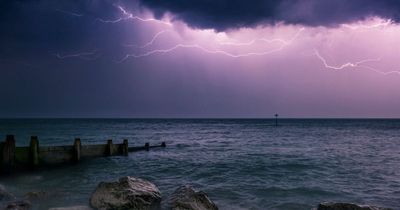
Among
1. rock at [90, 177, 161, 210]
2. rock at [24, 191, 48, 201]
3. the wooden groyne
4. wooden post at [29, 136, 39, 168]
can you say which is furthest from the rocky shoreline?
wooden post at [29, 136, 39, 168]

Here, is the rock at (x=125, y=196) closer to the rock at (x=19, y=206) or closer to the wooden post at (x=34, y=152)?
the rock at (x=19, y=206)

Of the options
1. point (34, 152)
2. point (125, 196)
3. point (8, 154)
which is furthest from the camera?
point (34, 152)

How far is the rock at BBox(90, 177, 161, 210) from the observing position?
1172cm

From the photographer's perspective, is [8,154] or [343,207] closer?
[343,207]

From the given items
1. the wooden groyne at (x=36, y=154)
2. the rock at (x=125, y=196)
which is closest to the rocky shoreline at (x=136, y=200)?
the rock at (x=125, y=196)

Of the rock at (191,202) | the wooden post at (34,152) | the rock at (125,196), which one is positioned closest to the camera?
the rock at (191,202)

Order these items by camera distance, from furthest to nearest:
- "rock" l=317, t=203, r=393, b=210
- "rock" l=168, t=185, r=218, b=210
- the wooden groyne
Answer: the wooden groyne < "rock" l=168, t=185, r=218, b=210 < "rock" l=317, t=203, r=393, b=210

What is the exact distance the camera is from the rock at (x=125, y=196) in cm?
1172

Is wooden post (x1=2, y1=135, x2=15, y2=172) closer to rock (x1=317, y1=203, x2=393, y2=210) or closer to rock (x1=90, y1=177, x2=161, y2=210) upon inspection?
rock (x1=90, y1=177, x2=161, y2=210)

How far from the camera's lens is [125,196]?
1182 centimetres

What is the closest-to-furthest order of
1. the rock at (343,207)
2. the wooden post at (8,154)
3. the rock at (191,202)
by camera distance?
the rock at (343,207) < the rock at (191,202) < the wooden post at (8,154)

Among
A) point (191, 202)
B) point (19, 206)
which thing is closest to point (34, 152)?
point (19, 206)

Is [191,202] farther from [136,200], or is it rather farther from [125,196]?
[125,196]

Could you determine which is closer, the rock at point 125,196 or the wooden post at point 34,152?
the rock at point 125,196
